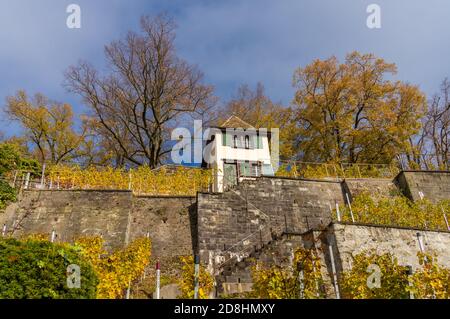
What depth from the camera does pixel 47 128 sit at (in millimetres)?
29469

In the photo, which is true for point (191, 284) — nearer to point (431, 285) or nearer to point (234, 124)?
point (431, 285)

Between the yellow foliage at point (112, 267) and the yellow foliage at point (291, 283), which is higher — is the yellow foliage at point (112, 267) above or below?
above

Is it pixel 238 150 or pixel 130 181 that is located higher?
pixel 238 150

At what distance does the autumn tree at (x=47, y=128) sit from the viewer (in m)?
28.9

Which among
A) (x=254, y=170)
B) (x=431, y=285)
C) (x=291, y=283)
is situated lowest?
(x=431, y=285)

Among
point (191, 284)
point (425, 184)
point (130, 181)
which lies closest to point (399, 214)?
point (425, 184)

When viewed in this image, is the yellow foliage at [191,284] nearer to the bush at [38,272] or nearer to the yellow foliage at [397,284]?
the bush at [38,272]

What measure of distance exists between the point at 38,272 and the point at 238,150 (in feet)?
A: 60.7

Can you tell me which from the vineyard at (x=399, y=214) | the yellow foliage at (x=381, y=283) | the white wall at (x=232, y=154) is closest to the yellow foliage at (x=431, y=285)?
the yellow foliage at (x=381, y=283)

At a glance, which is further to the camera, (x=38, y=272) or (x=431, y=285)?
(x=38, y=272)

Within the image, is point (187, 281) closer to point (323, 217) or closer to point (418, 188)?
point (323, 217)

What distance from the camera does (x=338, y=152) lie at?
28.0m

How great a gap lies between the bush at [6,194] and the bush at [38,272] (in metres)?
8.16
